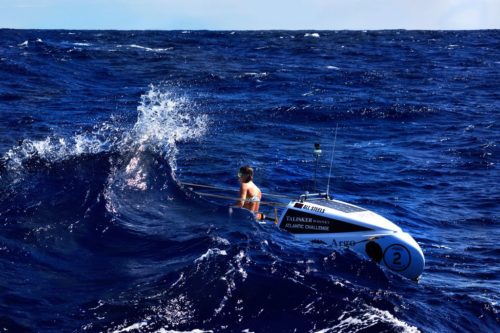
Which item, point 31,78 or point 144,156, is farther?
point 31,78

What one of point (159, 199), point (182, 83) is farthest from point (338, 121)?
point (159, 199)

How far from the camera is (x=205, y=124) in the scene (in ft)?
76.3

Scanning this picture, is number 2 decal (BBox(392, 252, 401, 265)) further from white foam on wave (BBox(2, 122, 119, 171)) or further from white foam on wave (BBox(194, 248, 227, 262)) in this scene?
white foam on wave (BBox(2, 122, 119, 171))

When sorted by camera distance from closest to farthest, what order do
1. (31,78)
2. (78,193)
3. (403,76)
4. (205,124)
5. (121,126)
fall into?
1. (78,193)
2. (121,126)
3. (205,124)
4. (31,78)
5. (403,76)

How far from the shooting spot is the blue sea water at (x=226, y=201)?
7555 mm

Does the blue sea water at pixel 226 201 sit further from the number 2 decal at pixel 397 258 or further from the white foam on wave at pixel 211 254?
the number 2 decal at pixel 397 258

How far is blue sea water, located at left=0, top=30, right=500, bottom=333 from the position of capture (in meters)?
7.55

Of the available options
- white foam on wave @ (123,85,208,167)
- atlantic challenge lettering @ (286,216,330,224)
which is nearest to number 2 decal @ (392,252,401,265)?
atlantic challenge lettering @ (286,216,330,224)

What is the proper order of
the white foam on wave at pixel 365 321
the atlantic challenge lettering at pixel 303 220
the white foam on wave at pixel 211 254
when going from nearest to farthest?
1. the white foam on wave at pixel 365 321
2. the white foam on wave at pixel 211 254
3. the atlantic challenge lettering at pixel 303 220

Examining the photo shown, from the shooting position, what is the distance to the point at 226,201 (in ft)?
46.4

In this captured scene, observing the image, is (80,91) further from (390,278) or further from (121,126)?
(390,278)

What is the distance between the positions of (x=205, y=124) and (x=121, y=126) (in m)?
3.53

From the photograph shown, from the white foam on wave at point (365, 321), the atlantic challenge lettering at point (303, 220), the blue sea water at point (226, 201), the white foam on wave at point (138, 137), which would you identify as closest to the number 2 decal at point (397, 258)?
the blue sea water at point (226, 201)

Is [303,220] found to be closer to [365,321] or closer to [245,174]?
[245,174]
